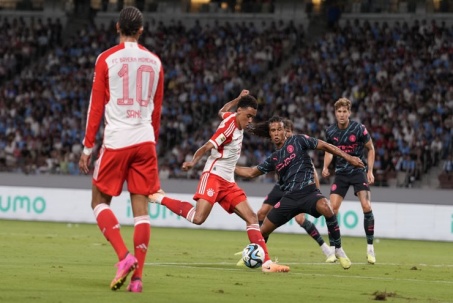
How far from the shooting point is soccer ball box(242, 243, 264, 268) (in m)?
13.7

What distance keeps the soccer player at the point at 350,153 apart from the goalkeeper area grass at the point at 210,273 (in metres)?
0.90

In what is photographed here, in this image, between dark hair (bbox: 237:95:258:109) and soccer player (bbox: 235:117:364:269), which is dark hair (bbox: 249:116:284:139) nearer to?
soccer player (bbox: 235:117:364:269)

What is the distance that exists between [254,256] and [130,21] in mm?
4652

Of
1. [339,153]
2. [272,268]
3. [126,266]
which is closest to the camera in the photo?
[126,266]

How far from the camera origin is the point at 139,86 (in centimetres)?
1006

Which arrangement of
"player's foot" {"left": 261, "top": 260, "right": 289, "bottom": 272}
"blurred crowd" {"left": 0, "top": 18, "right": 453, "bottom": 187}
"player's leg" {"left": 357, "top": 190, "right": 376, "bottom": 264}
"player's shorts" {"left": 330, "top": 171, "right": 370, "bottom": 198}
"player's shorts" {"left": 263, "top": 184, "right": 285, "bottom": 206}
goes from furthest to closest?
1. "blurred crowd" {"left": 0, "top": 18, "right": 453, "bottom": 187}
2. "player's shorts" {"left": 330, "top": 171, "right": 370, "bottom": 198}
3. "player's leg" {"left": 357, "top": 190, "right": 376, "bottom": 264}
4. "player's shorts" {"left": 263, "top": 184, "right": 285, "bottom": 206}
5. "player's foot" {"left": 261, "top": 260, "right": 289, "bottom": 272}

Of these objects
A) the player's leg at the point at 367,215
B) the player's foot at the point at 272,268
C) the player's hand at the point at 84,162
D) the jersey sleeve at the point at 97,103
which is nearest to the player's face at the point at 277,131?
the player's foot at the point at 272,268

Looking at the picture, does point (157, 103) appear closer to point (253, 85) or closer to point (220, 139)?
point (220, 139)

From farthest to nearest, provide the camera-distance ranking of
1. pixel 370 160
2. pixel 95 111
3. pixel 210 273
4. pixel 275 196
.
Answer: pixel 370 160, pixel 275 196, pixel 210 273, pixel 95 111

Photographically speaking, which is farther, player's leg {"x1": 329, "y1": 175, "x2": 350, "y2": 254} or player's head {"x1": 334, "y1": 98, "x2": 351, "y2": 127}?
player's leg {"x1": 329, "y1": 175, "x2": 350, "y2": 254}

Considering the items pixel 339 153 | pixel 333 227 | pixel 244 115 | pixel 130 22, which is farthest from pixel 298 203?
pixel 130 22

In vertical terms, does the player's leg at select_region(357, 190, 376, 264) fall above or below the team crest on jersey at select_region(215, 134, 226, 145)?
below

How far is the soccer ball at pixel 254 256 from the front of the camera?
45.1 ft

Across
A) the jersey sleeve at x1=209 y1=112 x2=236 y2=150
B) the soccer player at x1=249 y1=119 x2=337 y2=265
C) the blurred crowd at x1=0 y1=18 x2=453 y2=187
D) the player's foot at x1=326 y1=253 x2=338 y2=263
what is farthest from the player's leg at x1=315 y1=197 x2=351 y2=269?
the blurred crowd at x1=0 y1=18 x2=453 y2=187
